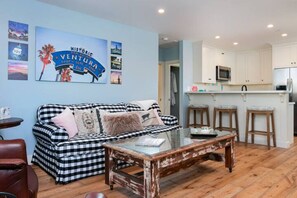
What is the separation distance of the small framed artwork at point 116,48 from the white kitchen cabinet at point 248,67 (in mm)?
4683

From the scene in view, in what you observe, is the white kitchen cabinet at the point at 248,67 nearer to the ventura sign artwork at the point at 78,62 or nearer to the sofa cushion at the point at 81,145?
the ventura sign artwork at the point at 78,62

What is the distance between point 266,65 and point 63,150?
6.43 metres

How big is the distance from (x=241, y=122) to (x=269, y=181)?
90.7 inches

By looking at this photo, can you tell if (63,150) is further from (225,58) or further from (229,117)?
(225,58)

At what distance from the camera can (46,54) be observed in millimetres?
3424

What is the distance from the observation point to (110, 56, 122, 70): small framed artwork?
4.22 meters

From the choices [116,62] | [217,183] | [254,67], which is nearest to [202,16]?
[116,62]

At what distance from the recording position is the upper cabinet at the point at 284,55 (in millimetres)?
5855

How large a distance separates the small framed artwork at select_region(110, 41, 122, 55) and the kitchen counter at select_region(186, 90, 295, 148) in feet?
7.91

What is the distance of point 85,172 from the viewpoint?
2736mm

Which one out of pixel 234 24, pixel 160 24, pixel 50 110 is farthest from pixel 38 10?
pixel 234 24

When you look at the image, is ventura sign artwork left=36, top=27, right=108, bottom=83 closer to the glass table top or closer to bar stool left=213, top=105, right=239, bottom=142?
the glass table top

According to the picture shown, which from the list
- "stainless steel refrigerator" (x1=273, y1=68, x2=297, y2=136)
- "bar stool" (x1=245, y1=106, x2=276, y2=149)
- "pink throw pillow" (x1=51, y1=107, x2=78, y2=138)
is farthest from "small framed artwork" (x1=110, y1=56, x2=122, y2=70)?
"stainless steel refrigerator" (x1=273, y1=68, x2=297, y2=136)

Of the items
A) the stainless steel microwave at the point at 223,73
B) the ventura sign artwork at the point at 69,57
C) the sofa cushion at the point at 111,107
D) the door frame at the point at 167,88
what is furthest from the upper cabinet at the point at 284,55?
the ventura sign artwork at the point at 69,57
